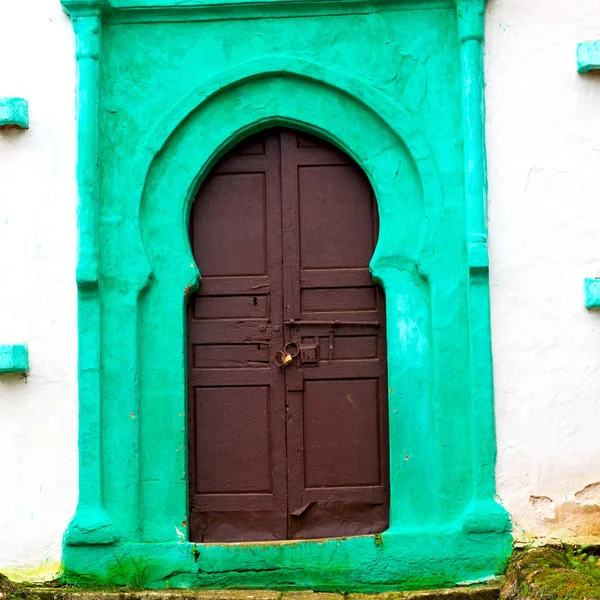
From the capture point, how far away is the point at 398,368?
5586 millimetres

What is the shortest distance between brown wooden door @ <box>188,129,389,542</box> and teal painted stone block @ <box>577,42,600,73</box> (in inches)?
58.2

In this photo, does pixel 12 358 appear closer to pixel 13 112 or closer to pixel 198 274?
pixel 198 274

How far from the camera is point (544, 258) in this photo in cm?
557

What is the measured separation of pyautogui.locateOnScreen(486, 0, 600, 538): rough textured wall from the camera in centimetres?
547

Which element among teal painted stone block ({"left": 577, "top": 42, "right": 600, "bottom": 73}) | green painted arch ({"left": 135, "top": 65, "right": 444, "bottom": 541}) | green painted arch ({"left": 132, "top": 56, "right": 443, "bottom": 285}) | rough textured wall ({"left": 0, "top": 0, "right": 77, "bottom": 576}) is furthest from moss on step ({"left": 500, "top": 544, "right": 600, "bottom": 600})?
teal painted stone block ({"left": 577, "top": 42, "right": 600, "bottom": 73})

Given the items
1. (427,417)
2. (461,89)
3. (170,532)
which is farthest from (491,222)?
(170,532)

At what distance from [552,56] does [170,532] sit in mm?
3673

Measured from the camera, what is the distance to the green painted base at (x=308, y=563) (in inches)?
213

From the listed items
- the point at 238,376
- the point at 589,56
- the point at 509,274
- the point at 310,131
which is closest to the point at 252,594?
the point at 238,376

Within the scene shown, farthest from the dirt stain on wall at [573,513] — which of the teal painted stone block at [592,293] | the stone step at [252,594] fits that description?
the teal painted stone block at [592,293]

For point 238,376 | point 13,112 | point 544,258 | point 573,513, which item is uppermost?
point 13,112

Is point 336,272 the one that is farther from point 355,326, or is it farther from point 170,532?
point 170,532

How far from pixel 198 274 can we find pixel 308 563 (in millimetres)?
1838

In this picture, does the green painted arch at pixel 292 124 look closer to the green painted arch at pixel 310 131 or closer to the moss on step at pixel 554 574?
the green painted arch at pixel 310 131
